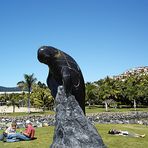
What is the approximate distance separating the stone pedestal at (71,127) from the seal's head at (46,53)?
1105mm

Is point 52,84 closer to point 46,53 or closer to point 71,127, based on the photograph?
point 46,53

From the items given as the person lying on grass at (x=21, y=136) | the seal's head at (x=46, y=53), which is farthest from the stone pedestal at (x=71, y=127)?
the person lying on grass at (x=21, y=136)

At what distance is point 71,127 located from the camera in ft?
39.1

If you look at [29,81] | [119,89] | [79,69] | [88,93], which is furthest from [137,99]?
[79,69]

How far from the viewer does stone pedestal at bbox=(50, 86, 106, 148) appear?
38.7ft

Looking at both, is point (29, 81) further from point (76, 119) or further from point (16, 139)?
point (76, 119)

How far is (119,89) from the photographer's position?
94000mm

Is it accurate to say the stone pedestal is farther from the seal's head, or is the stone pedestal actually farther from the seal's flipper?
the seal's head

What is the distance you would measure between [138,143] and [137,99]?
72239 millimetres

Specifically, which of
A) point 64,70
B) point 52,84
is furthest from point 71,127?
Result: point 64,70

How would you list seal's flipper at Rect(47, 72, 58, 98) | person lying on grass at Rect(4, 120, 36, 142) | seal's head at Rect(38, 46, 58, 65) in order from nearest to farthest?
seal's head at Rect(38, 46, 58, 65) → seal's flipper at Rect(47, 72, 58, 98) → person lying on grass at Rect(4, 120, 36, 142)

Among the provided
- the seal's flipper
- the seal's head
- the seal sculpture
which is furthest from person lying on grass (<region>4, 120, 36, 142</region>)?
the seal's head

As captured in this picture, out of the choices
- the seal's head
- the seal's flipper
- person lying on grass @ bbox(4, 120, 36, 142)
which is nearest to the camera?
the seal's head

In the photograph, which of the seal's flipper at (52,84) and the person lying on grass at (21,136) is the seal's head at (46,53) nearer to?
the seal's flipper at (52,84)
